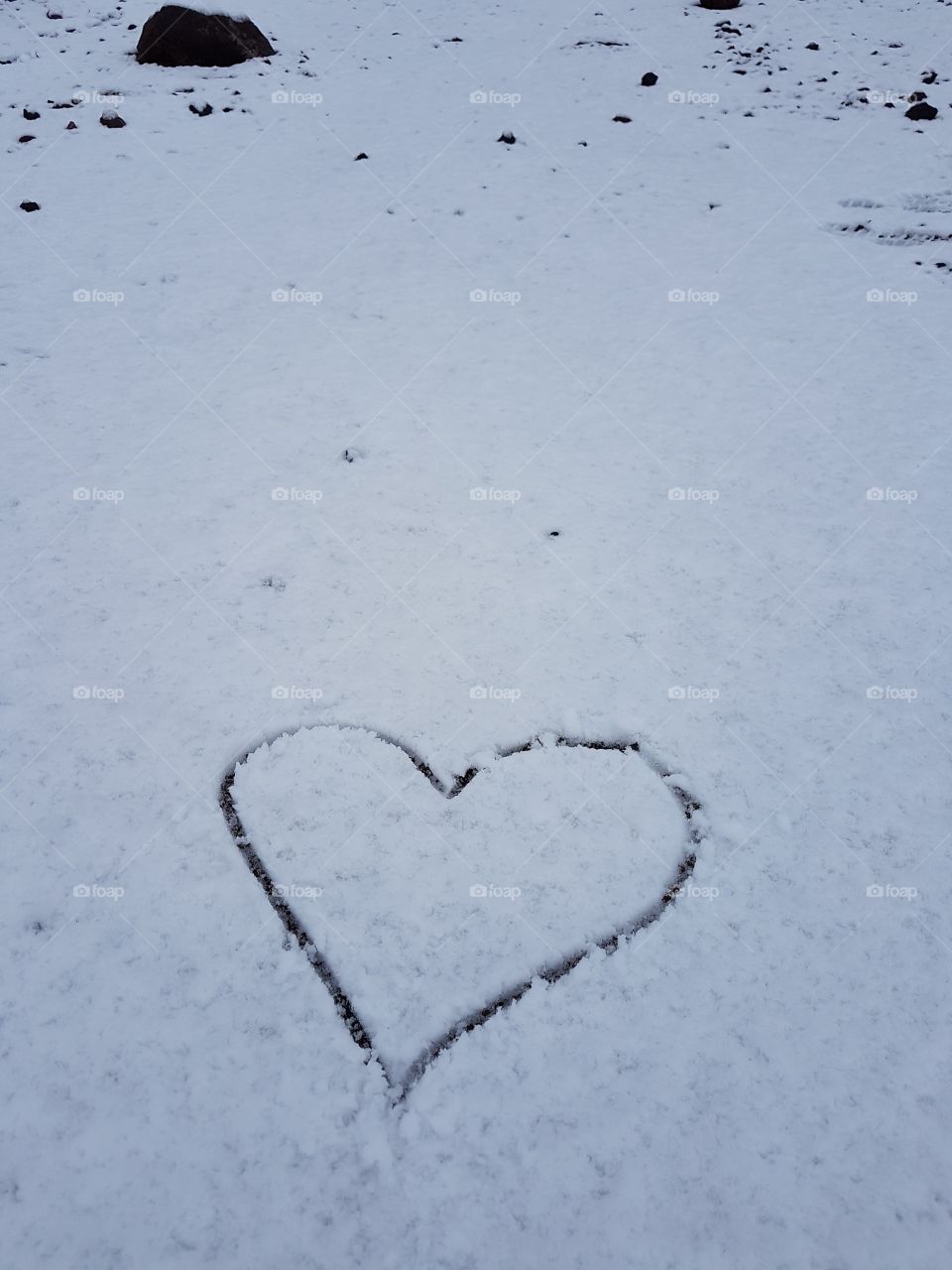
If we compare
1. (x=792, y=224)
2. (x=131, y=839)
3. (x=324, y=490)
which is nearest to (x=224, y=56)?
(x=792, y=224)

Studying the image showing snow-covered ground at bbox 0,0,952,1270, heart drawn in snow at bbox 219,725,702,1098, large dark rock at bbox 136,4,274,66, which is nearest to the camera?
snow-covered ground at bbox 0,0,952,1270

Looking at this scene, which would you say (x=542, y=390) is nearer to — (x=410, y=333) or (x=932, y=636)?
(x=410, y=333)

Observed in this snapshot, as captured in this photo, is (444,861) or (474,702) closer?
(444,861)

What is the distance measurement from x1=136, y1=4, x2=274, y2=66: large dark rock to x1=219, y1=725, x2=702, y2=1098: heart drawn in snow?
1189 cm

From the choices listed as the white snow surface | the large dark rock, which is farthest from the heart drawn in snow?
the large dark rock

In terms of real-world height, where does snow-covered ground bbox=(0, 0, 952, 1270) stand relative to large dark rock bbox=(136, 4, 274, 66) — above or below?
below

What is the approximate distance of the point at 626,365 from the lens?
21.8 feet

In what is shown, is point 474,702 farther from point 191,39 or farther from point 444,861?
point 191,39

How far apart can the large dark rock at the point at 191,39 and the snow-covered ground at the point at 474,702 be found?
3051 mm

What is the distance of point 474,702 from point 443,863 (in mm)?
959

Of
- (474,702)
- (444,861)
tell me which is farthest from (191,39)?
(444,861)

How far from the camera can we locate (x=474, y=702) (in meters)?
4.10

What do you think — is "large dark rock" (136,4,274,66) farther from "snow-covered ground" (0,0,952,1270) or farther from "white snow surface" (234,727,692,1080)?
"white snow surface" (234,727,692,1080)

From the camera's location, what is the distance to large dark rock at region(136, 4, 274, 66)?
10.6 m
